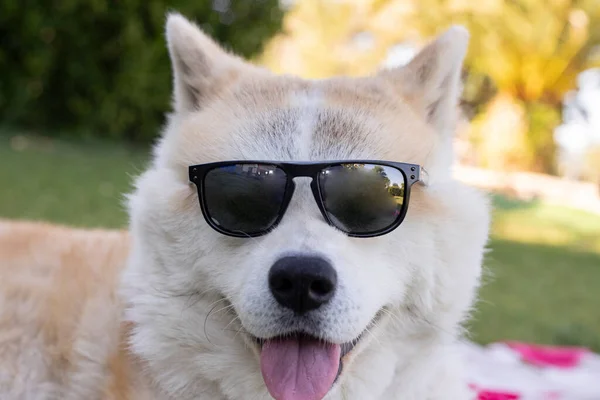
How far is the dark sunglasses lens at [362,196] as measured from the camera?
192 centimetres

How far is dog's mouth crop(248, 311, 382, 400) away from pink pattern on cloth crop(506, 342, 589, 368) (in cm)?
264

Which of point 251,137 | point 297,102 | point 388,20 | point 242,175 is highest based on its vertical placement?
point 388,20

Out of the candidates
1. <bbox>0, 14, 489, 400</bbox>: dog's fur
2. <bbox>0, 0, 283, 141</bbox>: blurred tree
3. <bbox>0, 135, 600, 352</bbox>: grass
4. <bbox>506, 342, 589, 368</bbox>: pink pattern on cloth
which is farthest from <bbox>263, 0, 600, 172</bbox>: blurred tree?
<bbox>0, 14, 489, 400</bbox>: dog's fur

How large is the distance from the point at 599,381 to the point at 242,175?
9.37 ft

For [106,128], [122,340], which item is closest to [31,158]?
[106,128]

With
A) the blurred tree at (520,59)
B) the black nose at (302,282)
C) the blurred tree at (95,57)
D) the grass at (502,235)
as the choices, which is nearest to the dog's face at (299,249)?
the black nose at (302,282)

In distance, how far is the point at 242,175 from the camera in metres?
1.96

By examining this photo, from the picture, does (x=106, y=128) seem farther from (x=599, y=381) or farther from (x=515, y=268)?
(x=599, y=381)

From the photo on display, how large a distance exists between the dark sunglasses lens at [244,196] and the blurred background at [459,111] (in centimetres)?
83

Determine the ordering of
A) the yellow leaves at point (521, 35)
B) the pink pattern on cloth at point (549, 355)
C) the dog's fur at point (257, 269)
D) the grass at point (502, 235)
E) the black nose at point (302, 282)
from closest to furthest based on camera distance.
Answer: the black nose at point (302, 282) < the dog's fur at point (257, 269) < the pink pattern on cloth at point (549, 355) < the grass at point (502, 235) < the yellow leaves at point (521, 35)

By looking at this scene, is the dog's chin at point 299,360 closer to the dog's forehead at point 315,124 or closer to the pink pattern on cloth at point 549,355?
the dog's forehead at point 315,124

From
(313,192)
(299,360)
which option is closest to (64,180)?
(313,192)

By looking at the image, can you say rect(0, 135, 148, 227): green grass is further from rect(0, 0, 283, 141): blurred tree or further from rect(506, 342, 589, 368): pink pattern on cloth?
rect(506, 342, 589, 368): pink pattern on cloth

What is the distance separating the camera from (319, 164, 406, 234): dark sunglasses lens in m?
1.92
